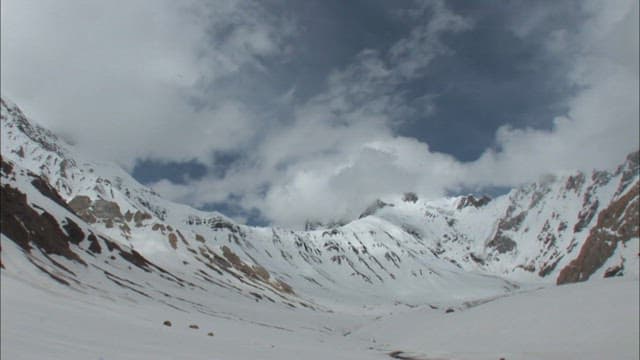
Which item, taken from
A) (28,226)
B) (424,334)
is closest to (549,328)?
(424,334)

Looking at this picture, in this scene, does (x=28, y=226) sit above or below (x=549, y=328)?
above

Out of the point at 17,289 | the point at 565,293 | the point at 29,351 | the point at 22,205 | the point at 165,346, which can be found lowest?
the point at 29,351

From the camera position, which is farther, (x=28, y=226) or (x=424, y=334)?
(x=28, y=226)

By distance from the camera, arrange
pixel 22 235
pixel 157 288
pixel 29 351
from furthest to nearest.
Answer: pixel 157 288 < pixel 22 235 < pixel 29 351

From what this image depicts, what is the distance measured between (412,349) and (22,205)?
272ft

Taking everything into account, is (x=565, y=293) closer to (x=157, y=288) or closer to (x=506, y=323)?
(x=506, y=323)

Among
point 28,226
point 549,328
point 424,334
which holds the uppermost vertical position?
point 28,226

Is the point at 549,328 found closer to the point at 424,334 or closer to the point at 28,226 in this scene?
the point at 424,334

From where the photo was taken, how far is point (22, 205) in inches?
3580

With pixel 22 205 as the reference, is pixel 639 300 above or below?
below

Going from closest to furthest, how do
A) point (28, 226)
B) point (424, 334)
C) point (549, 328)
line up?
point (549, 328) → point (424, 334) → point (28, 226)

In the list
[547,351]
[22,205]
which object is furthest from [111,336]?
[22,205]

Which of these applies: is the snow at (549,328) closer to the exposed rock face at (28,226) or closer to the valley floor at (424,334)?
the valley floor at (424,334)

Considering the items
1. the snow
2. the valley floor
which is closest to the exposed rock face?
the valley floor
